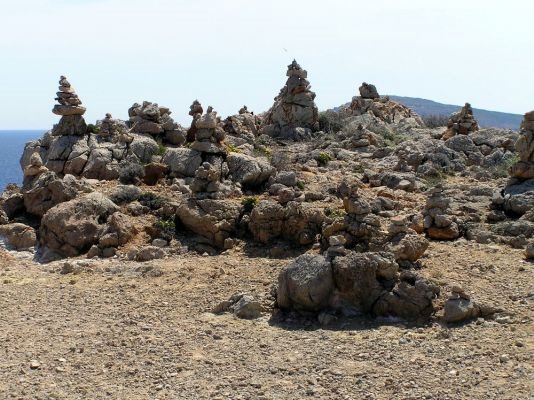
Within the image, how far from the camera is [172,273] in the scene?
1466 cm

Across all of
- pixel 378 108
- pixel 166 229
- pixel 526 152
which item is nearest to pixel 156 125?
pixel 166 229

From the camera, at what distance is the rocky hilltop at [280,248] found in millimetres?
10625

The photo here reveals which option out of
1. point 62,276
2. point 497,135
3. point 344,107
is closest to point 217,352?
point 62,276

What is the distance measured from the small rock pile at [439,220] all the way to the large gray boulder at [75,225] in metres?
7.56

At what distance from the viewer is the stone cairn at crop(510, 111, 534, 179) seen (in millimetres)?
18172

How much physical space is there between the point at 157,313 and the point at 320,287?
2.97 meters

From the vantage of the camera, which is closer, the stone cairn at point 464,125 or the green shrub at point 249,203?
the green shrub at point 249,203

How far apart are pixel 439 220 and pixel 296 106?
18085mm

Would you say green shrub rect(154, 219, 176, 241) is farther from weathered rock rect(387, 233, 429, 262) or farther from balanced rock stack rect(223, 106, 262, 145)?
balanced rock stack rect(223, 106, 262, 145)

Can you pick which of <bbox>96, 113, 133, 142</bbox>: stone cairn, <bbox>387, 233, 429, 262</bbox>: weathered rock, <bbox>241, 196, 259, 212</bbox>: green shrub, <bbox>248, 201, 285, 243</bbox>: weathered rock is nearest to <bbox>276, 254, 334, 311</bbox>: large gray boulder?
<bbox>387, 233, 429, 262</bbox>: weathered rock

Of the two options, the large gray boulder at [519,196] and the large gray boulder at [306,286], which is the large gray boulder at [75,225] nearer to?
the large gray boulder at [306,286]

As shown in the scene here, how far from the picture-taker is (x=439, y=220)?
15.7 metres

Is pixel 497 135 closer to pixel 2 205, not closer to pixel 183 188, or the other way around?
pixel 183 188

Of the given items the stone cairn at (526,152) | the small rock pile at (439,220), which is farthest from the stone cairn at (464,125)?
the small rock pile at (439,220)
